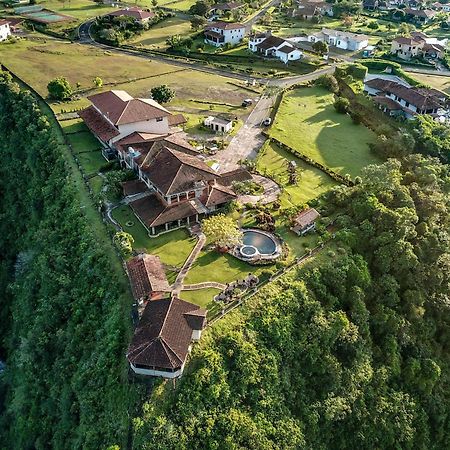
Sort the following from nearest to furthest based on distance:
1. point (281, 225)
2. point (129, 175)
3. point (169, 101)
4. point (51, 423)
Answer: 1. point (51, 423)
2. point (281, 225)
3. point (129, 175)
4. point (169, 101)

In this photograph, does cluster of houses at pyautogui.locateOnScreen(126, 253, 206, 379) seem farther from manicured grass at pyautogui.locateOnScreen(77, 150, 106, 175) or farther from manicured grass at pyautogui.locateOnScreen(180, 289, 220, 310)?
manicured grass at pyautogui.locateOnScreen(77, 150, 106, 175)

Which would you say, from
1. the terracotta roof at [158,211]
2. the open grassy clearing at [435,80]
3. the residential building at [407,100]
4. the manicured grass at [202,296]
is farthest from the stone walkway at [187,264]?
the open grassy clearing at [435,80]

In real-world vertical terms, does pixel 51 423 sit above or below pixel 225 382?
below

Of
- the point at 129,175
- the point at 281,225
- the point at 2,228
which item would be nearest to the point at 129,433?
the point at 281,225

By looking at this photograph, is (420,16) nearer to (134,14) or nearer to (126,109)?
(134,14)

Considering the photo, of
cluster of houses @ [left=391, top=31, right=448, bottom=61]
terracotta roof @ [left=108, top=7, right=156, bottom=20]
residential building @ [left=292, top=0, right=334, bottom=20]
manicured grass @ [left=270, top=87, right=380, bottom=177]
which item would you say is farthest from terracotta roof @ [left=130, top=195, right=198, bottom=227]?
residential building @ [left=292, top=0, right=334, bottom=20]

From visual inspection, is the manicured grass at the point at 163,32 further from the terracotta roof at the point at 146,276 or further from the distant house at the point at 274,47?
the terracotta roof at the point at 146,276

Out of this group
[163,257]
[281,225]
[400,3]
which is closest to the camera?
[163,257]

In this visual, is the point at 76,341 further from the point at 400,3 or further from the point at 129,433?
the point at 400,3
